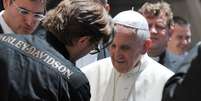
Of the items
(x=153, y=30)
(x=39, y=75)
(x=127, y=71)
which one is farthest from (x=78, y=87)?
(x=153, y=30)

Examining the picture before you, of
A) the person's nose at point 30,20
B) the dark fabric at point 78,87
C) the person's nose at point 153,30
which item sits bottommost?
the person's nose at point 153,30

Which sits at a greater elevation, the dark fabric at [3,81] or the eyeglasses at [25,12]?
the eyeglasses at [25,12]

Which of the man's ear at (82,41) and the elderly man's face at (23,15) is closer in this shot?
the man's ear at (82,41)

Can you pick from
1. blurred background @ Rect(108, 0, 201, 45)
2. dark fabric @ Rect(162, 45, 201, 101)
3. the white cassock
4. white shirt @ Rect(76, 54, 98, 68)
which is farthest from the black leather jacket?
blurred background @ Rect(108, 0, 201, 45)

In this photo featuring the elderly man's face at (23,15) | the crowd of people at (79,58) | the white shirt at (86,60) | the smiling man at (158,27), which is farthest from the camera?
the smiling man at (158,27)

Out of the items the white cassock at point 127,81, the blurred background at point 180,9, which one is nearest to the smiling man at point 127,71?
the white cassock at point 127,81

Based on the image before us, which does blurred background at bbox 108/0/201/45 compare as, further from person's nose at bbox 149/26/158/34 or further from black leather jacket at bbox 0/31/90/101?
black leather jacket at bbox 0/31/90/101

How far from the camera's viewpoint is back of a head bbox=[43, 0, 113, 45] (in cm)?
285

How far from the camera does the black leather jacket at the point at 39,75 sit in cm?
271

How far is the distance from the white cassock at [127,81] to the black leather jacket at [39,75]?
108 centimetres

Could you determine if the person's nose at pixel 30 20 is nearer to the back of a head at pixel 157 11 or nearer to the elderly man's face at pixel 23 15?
the elderly man's face at pixel 23 15

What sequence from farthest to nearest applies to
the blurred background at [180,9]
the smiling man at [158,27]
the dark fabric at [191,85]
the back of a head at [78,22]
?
the blurred background at [180,9] → the smiling man at [158,27] → the back of a head at [78,22] → the dark fabric at [191,85]

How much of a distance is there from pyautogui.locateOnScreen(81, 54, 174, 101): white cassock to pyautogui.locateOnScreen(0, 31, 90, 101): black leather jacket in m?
1.08

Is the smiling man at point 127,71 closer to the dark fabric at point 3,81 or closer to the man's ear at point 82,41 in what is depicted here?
the man's ear at point 82,41
